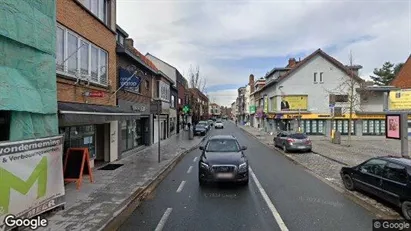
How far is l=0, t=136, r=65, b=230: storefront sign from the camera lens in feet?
16.9

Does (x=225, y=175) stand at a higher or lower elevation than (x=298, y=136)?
lower

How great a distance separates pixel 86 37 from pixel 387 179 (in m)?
11.0

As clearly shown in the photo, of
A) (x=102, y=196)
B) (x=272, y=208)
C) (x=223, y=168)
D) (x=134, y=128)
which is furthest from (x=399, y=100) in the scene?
(x=134, y=128)

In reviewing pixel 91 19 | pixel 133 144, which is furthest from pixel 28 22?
pixel 133 144

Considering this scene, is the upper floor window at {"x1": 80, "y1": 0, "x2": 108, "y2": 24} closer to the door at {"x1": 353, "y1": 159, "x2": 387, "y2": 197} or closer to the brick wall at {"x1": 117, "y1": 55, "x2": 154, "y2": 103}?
the brick wall at {"x1": 117, "y1": 55, "x2": 154, "y2": 103}

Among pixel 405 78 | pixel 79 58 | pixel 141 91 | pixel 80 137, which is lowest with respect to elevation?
pixel 80 137

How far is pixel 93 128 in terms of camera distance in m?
13.4

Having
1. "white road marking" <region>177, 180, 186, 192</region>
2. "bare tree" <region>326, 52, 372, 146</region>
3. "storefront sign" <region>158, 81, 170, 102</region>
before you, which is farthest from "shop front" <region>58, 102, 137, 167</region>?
"bare tree" <region>326, 52, 372, 146</region>

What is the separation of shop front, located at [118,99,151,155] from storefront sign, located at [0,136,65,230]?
8287 millimetres

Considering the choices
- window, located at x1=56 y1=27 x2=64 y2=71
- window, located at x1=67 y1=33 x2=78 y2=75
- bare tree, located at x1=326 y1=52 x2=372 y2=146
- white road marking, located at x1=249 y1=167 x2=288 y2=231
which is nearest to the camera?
white road marking, located at x1=249 y1=167 x2=288 y2=231

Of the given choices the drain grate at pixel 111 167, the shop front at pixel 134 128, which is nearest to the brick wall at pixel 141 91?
the shop front at pixel 134 128

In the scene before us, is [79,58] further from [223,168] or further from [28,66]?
[223,168]

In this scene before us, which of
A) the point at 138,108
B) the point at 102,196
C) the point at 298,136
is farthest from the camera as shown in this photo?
the point at 298,136

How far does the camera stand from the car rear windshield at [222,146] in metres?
11.1
